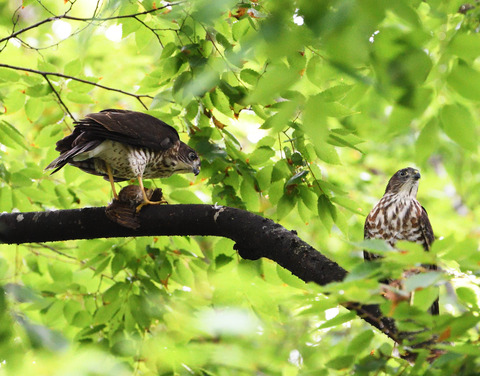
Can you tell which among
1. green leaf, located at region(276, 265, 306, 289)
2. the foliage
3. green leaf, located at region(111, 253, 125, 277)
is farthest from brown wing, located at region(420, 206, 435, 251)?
green leaf, located at region(111, 253, 125, 277)

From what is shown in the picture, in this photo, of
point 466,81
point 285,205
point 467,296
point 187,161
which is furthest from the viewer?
point 187,161

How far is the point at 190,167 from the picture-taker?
4.24 metres

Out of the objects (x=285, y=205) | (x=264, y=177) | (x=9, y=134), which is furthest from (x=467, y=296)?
(x=9, y=134)

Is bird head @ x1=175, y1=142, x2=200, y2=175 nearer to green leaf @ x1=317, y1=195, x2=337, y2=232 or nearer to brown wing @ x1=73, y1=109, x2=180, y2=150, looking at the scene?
brown wing @ x1=73, y1=109, x2=180, y2=150

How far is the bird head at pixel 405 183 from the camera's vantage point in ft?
16.0

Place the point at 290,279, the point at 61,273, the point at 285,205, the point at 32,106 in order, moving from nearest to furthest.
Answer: the point at 290,279
the point at 285,205
the point at 32,106
the point at 61,273

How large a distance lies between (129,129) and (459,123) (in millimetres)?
2776

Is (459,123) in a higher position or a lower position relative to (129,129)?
lower

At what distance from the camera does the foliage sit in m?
1.32

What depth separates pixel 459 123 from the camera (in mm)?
1494

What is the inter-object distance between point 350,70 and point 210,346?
107 cm

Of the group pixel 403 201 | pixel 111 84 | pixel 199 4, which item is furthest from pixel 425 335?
pixel 111 84

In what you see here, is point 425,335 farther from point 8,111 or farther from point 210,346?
point 8,111

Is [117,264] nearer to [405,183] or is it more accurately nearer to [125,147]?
[125,147]
